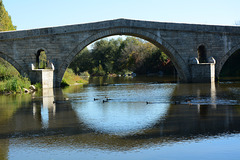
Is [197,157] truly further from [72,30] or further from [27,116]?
[72,30]

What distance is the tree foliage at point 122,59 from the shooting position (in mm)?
40784

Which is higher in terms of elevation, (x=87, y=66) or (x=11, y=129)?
(x=87, y=66)

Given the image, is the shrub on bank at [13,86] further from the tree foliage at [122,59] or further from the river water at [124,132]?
the tree foliage at [122,59]

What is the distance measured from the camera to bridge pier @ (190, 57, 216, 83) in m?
19.7

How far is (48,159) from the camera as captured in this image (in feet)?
16.3

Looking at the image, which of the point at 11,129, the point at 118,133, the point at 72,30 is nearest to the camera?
the point at 118,133

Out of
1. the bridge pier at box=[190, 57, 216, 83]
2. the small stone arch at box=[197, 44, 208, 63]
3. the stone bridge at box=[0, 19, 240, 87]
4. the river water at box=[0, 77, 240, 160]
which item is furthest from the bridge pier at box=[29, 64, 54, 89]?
the small stone arch at box=[197, 44, 208, 63]

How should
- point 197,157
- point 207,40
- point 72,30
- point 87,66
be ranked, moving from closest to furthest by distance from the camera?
point 197,157, point 72,30, point 207,40, point 87,66

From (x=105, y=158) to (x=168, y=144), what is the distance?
3.80 ft

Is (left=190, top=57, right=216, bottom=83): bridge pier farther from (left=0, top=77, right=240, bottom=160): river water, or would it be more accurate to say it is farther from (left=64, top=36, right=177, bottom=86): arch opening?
(left=64, top=36, right=177, bottom=86): arch opening

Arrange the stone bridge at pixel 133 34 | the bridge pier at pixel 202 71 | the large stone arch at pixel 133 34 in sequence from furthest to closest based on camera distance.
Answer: the bridge pier at pixel 202 71 < the large stone arch at pixel 133 34 < the stone bridge at pixel 133 34

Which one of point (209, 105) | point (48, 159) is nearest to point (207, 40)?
point (209, 105)

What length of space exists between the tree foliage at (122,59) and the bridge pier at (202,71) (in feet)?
61.0

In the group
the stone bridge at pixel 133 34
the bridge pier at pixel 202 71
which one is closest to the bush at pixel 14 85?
the stone bridge at pixel 133 34
